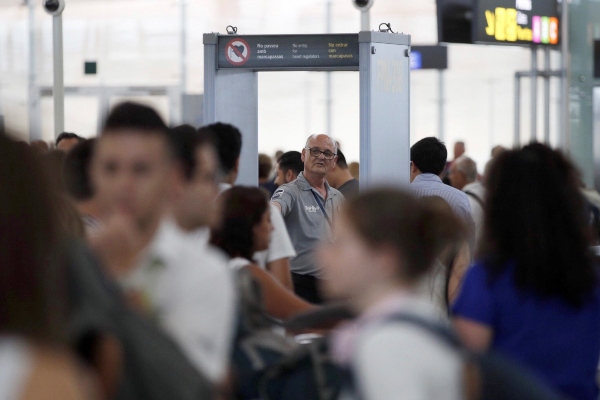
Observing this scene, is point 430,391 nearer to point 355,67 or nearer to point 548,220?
point 548,220

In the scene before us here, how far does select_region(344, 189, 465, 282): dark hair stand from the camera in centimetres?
166

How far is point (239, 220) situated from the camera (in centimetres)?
277

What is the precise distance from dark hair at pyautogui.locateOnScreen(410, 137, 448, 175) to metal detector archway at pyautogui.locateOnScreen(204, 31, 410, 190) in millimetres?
807

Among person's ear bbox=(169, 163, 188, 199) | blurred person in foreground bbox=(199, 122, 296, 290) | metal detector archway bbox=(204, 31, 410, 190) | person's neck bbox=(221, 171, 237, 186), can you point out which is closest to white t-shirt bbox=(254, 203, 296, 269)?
blurred person in foreground bbox=(199, 122, 296, 290)

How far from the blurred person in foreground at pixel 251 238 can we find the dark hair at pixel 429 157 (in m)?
2.95


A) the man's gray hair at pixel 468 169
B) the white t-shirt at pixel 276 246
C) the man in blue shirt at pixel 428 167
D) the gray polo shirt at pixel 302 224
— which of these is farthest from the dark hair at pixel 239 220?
the man's gray hair at pixel 468 169

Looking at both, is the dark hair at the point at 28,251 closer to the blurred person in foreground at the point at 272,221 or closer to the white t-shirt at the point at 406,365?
the white t-shirt at the point at 406,365

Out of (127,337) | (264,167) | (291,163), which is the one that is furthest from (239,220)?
(264,167)

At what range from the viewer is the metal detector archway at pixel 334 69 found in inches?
258

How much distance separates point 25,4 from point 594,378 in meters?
14.8

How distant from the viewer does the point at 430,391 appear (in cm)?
148

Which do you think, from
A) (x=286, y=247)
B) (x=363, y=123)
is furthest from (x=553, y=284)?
(x=363, y=123)

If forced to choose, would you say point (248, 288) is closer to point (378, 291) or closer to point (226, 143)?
point (378, 291)

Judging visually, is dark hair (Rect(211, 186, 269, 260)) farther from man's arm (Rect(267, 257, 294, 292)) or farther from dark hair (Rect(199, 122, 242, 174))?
dark hair (Rect(199, 122, 242, 174))
